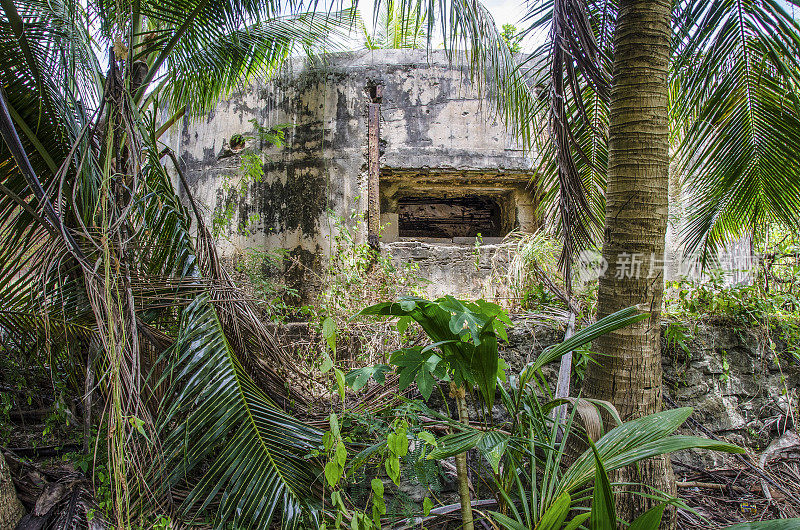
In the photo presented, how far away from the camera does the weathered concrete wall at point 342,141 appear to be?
536cm

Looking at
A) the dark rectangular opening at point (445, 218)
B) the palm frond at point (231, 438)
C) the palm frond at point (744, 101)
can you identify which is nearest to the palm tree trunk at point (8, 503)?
the palm frond at point (231, 438)

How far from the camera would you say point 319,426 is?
8.04 feet

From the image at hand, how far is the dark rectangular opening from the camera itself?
8.08 m

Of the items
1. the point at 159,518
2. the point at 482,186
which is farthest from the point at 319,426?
the point at 482,186

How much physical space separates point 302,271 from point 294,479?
3521 millimetres

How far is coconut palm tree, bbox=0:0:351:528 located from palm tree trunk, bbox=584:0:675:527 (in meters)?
1.40

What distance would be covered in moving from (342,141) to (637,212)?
4069mm

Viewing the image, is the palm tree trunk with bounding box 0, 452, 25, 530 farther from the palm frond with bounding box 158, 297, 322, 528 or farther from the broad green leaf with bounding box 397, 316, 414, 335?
the broad green leaf with bounding box 397, 316, 414, 335

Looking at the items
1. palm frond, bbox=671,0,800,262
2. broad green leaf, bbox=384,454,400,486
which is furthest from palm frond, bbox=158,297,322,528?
palm frond, bbox=671,0,800,262

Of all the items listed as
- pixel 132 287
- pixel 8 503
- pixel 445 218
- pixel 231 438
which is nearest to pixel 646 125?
pixel 231 438

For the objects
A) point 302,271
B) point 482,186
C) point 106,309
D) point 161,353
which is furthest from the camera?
point 482,186

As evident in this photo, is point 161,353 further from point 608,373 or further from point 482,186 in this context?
point 482,186

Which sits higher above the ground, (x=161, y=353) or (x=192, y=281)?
(x=192, y=281)

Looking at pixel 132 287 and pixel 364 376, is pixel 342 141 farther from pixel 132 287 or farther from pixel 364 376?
pixel 364 376
